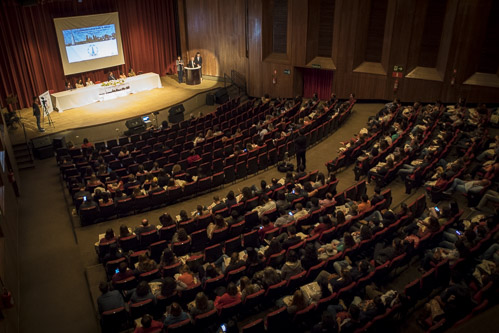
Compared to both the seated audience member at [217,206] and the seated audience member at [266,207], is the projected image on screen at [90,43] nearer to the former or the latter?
the seated audience member at [217,206]

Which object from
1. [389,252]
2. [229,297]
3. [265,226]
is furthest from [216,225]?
[389,252]

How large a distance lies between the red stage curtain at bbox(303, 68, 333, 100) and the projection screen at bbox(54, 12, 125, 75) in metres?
8.80

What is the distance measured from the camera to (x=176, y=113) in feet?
55.3

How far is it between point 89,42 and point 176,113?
18.2ft

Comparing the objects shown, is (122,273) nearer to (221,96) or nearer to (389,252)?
(389,252)

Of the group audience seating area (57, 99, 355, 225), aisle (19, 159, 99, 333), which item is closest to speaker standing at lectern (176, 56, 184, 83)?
audience seating area (57, 99, 355, 225)

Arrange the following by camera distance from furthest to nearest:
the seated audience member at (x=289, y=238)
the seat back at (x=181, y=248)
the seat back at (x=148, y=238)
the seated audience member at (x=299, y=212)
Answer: the seated audience member at (x=299, y=212) < the seat back at (x=148, y=238) < the seat back at (x=181, y=248) < the seated audience member at (x=289, y=238)

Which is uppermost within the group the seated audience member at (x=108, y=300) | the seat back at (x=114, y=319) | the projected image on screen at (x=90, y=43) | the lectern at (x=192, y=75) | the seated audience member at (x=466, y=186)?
the projected image on screen at (x=90, y=43)

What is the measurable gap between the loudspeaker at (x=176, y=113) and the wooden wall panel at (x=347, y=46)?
419 centimetres

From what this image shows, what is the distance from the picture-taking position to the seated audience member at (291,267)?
7.07 m

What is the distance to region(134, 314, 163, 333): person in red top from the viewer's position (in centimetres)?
587

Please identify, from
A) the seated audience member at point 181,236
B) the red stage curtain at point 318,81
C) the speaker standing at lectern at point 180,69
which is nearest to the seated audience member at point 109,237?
the seated audience member at point 181,236

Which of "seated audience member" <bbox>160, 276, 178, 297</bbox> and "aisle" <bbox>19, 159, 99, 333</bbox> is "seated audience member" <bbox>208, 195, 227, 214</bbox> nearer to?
"seated audience member" <bbox>160, 276, 178, 297</bbox>

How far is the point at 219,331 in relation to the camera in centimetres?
610
